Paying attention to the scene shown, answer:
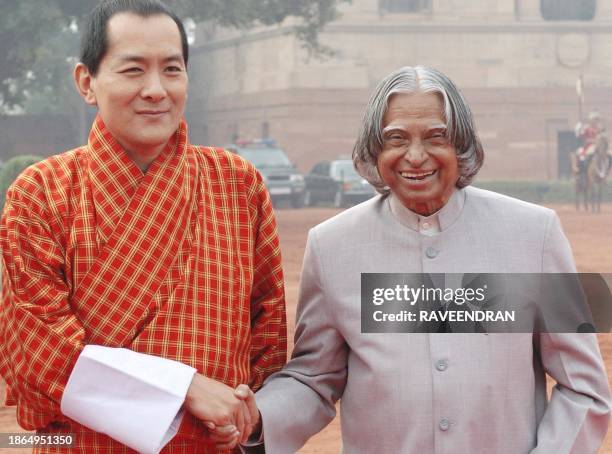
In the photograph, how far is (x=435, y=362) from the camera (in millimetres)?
2273

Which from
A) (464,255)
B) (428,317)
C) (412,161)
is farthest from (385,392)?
(412,161)

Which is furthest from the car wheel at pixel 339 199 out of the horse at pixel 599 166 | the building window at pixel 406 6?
the building window at pixel 406 6

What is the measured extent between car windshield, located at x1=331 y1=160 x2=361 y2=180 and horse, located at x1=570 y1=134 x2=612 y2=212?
5.20 m

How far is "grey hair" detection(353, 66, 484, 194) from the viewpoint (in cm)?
226

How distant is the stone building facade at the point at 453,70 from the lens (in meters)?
31.8

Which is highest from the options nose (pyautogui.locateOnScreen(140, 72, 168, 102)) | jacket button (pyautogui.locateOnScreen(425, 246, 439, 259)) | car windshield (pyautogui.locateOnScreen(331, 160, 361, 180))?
nose (pyautogui.locateOnScreen(140, 72, 168, 102))

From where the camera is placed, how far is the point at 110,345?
7.32 feet

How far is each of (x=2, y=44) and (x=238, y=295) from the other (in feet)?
75.5

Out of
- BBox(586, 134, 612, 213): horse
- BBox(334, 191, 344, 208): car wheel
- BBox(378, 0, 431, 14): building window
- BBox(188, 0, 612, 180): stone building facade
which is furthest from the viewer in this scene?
BBox(378, 0, 431, 14): building window

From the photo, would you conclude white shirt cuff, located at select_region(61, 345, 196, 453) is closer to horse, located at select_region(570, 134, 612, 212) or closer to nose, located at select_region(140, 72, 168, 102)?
nose, located at select_region(140, 72, 168, 102)

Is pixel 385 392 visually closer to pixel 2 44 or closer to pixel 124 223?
pixel 124 223

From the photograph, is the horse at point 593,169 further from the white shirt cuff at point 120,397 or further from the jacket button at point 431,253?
the white shirt cuff at point 120,397

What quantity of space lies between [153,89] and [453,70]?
103 ft

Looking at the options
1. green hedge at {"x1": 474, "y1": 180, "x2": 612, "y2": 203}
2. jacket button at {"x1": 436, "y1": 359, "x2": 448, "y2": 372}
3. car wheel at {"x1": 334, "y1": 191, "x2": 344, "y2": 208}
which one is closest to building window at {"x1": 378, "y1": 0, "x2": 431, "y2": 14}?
green hedge at {"x1": 474, "y1": 180, "x2": 612, "y2": 203}
